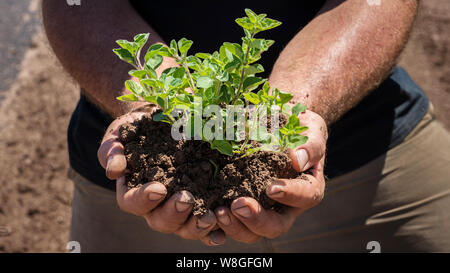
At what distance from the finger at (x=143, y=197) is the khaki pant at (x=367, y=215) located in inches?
31.6

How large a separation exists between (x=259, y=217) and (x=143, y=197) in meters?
0.35

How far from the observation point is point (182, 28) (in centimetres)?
192

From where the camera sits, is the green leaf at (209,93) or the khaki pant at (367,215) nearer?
the green leaf at (209,93)

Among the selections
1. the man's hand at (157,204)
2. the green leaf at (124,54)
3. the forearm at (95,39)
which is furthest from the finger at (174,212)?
the forearm at (95,39)

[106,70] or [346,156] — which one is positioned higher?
[106,70]

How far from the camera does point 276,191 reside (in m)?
1.23

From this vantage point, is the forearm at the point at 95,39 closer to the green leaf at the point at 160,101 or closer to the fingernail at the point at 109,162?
the fingernail at the point at 109,162

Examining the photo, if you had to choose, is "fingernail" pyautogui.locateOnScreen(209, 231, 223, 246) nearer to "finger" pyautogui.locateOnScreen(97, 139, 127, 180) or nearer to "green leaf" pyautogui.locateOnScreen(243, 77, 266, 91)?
"finger" pyautogui.locateOnScreen(97, 139, 127, 180)

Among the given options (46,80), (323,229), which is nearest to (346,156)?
(323,229)

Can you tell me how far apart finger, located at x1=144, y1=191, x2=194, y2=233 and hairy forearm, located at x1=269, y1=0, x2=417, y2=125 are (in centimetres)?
61

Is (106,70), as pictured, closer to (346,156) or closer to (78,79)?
(78,79)

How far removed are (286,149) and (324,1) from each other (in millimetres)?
946

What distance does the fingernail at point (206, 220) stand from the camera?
126 cm

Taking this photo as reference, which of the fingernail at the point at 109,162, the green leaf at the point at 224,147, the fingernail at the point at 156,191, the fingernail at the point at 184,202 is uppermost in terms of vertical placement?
the green leaf at the point at 224,147
